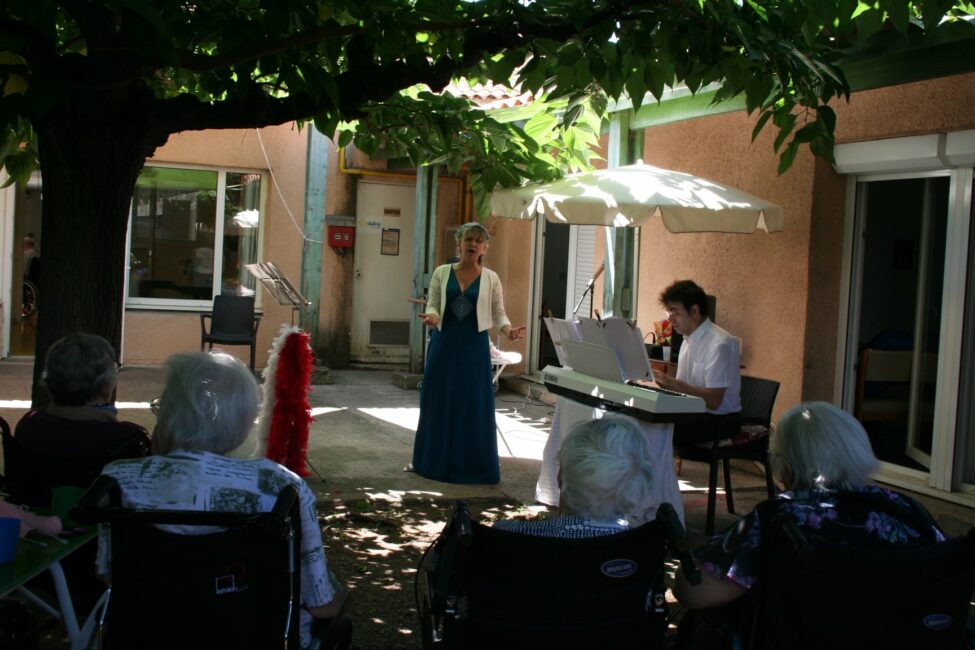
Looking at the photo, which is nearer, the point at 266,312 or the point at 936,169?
the point at 936,169

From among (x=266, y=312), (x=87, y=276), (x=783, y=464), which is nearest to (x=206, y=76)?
(x=87, y=276)

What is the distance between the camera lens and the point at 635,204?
6.56 meters

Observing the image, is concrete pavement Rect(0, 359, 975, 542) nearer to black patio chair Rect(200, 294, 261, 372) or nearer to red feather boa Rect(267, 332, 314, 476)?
red feather boa Rect(267, 332, 314, 476)

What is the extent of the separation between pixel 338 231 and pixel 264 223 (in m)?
0.91

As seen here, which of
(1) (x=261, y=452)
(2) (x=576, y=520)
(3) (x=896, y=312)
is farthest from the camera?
(3) (x=896, y=312)

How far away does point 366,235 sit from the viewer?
13688 millimetres

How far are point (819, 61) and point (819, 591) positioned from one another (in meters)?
2.45

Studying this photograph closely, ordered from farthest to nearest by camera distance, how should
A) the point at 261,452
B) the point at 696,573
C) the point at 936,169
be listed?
the point at 936,169
the point at 261,452
the point at 696,573

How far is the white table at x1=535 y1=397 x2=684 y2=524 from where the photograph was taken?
18.5ft

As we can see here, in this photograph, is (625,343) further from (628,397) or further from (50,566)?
(50,566)

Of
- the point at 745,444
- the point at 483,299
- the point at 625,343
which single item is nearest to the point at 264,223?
the point at 483,299

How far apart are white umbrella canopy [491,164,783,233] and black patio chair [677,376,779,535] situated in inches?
40.7

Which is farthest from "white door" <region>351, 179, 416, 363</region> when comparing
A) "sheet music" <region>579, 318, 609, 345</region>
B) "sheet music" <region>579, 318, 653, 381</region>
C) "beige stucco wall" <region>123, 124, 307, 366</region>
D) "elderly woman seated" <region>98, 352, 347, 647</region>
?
"elderly woman seated" <region>98, 352, 347, 647</region>

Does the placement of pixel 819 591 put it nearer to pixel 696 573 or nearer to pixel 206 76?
pixel 696 573
